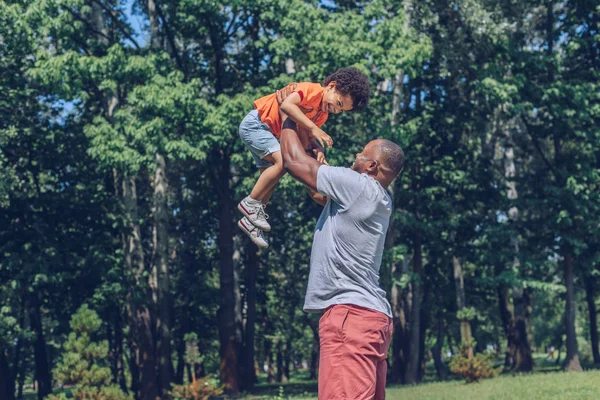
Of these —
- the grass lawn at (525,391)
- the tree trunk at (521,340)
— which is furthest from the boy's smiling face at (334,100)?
the tree trunk at (521,340)

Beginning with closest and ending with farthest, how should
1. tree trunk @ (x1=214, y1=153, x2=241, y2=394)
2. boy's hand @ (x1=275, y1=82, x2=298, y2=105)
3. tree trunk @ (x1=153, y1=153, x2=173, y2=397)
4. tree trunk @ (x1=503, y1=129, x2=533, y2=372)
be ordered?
boy's hand @ (x1=275, y1=82, x2=298, y2=105) → tree trunk @ (x1=153, y1=153, x2=173, y2=397) → tree trunk @ (x1=214, y1=153, x2=241, y2=394) → tree trunk @ (x1=503, y1=129, x2=533, y2=372)

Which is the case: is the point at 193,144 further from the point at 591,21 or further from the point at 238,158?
the point at 591,21

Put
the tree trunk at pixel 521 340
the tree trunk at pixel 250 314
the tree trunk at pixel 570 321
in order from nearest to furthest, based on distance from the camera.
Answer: the tree trunk at pixel 570 321
the tree trunk at pixel 521 340
the tree trunk at pixel 250 314

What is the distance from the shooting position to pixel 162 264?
28.8 meters

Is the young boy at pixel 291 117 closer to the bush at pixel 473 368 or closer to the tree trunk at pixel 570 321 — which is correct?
the bush at pixel 473 368

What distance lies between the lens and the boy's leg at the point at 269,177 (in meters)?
6.02

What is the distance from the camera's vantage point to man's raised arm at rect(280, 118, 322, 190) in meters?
5.12

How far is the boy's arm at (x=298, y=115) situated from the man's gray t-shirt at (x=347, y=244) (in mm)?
520

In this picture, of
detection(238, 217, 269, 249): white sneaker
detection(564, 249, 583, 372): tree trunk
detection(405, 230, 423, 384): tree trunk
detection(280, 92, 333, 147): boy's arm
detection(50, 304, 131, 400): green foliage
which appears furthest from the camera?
detection(405, 230, 423, 384): tree trunk

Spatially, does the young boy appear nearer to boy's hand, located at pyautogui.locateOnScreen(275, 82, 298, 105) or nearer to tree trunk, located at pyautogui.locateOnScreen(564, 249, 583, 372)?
boy's hand, located at pyautogui.locateOnScreen(275, 82, 298, 105)

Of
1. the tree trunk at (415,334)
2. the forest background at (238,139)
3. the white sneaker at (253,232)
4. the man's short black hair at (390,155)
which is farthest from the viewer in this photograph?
the tree trunk at (415,334)

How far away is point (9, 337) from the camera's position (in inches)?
1052

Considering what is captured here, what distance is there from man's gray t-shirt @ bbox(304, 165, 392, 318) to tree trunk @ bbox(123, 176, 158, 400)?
22646mm

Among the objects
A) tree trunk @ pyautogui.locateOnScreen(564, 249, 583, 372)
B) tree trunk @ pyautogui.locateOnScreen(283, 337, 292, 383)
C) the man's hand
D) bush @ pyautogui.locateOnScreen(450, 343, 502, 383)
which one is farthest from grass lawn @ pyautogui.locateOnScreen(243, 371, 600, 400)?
tree trunk @ pyautogui.locateOnScreen(283, 337, 292, 383)
